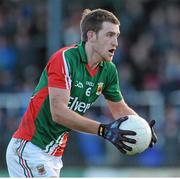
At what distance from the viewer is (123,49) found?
1634 cm

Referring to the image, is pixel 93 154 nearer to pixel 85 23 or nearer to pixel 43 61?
A: pixel 43 61

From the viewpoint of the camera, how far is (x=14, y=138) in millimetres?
7879

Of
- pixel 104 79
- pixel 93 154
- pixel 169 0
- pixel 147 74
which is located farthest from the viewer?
pixel 169 0

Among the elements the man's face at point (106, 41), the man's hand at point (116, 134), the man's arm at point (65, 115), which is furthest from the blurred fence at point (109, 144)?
the man's hand at point (116, 134)

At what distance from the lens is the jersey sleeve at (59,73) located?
7.44 m

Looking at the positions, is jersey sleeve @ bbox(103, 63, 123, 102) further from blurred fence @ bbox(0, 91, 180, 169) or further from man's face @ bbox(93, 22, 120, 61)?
blurred fence @ bbox(0, 91, 180, 169)

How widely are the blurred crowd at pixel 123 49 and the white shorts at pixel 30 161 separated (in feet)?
21.9

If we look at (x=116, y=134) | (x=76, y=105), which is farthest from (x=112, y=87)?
(x=116, y=134)

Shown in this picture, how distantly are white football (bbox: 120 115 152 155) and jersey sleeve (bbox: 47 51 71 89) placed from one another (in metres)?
0.63

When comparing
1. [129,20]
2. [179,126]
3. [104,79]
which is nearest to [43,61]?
[129,20]

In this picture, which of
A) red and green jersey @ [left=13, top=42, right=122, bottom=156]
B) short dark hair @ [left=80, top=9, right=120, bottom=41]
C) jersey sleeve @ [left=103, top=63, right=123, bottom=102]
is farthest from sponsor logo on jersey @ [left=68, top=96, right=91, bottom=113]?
short dark hair @ [left=80, top=9, right=120, bottom=41]

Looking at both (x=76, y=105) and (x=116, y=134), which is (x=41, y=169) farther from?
(x=116, y=134)

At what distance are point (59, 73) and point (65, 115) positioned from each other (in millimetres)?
390

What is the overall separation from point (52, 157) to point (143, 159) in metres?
7.34
